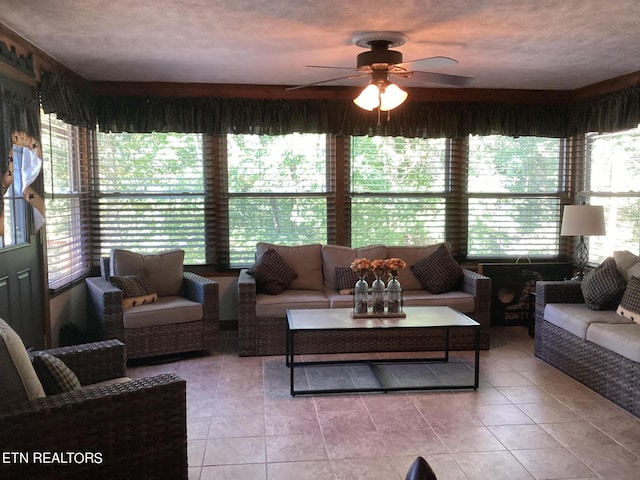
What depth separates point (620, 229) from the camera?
17.7 ft

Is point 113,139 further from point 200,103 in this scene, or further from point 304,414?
point 304,414

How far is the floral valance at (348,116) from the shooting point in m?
5.46

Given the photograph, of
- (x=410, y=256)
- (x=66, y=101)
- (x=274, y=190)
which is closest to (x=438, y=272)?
(x=410, y=256)

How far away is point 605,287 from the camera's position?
4371 mm

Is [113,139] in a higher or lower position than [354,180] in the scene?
higher

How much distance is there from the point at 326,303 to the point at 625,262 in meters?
2.40

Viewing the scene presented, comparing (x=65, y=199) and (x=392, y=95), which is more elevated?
(x=392, y=95)

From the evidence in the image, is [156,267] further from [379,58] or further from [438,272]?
[379,58]

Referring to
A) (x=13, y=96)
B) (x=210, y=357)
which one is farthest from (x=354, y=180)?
(x=13, y=96)

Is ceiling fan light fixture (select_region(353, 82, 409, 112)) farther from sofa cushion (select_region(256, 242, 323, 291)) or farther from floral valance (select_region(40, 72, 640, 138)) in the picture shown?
sofa cushion (select_region(256, 242, 323, 291))

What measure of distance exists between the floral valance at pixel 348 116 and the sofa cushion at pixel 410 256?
3.72ft

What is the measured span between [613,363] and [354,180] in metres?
2.99

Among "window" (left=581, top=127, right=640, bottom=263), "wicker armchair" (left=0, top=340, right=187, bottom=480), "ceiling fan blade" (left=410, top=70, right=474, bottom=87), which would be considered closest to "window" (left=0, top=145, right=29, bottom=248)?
"wicker armchair" (left=0, top=340, right=187, bottom=480)

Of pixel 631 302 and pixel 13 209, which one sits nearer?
pixel 13 209
